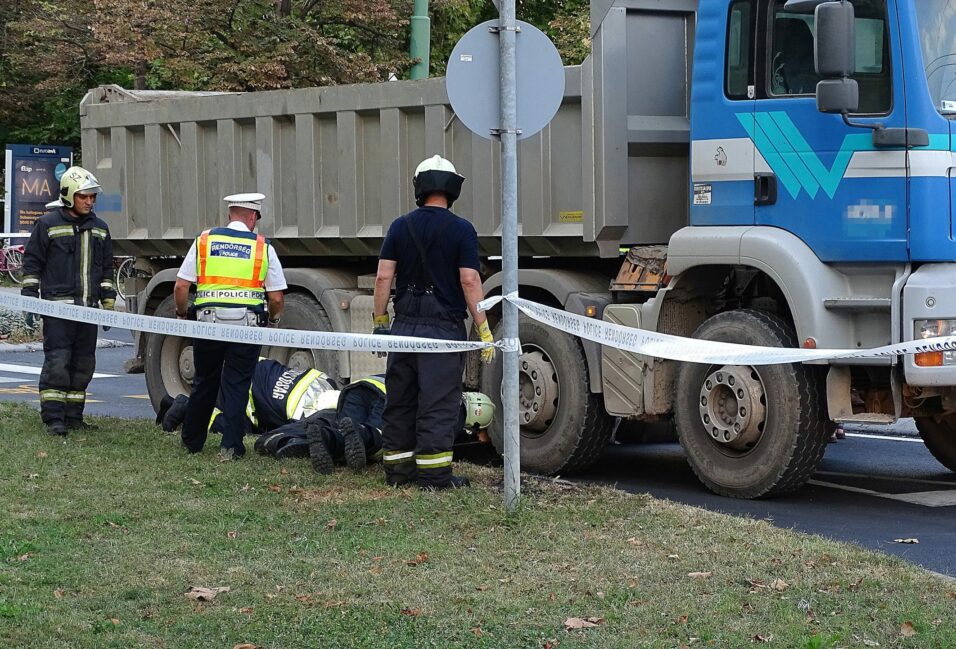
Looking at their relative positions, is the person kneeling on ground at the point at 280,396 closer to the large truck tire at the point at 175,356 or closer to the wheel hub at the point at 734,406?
the large truck tire at the point at 175,356

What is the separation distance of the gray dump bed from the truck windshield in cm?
174

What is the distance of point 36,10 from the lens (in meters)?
28.6

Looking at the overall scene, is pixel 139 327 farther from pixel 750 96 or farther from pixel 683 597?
pixel 683 597

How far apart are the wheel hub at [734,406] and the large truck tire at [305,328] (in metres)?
3.57

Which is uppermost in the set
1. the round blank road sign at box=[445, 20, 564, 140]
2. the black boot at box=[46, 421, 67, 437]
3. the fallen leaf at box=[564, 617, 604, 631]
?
the round blank road sign at box=[445, 20, 564, 140]

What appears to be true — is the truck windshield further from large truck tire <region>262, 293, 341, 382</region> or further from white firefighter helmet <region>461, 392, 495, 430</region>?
large truck tire <region>262, 293, 341, 382</region>

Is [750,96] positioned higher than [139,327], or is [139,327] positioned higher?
[750,96]

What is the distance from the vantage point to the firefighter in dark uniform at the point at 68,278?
10281 mm

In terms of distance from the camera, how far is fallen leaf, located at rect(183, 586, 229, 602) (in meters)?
5.67

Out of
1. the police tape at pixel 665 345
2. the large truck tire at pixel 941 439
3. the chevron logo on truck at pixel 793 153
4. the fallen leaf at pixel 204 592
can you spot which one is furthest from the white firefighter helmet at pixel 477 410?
the fallen leaf at pixel 204 592

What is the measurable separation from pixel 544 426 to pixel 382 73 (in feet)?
42.7

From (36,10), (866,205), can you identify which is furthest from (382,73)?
(866,205)

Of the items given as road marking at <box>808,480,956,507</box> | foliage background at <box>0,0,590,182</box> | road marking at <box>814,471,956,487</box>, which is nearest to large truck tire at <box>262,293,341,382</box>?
road marking at <box>814,471,956,487</box>

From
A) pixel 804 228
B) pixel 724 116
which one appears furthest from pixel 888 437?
pixel 724 116
